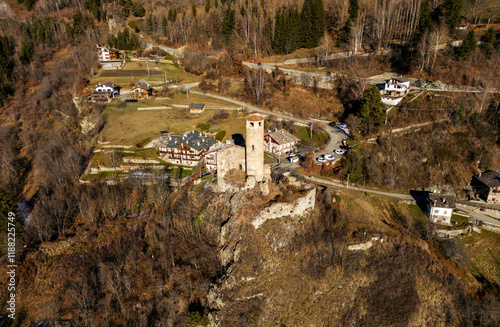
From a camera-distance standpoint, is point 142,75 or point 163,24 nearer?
point 142,75

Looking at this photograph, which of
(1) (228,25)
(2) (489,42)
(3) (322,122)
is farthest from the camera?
(1) (228,25)

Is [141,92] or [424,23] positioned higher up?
[424,23]

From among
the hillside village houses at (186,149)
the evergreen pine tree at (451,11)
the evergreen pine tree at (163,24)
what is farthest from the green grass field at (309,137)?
the evergreen pine tree at (163,24)

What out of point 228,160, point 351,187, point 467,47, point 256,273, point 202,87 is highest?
point 467,47

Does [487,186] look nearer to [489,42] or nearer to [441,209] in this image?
[441,209]

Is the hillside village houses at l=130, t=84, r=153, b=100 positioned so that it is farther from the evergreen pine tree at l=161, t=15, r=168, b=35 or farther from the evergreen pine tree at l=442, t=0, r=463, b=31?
the evergreen pine tree at l=442, t=0, r=463, b=31

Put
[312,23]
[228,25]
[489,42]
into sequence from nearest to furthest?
[489,42] → [312,23] → [228,25]

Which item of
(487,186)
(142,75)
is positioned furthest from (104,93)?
(487,186)
